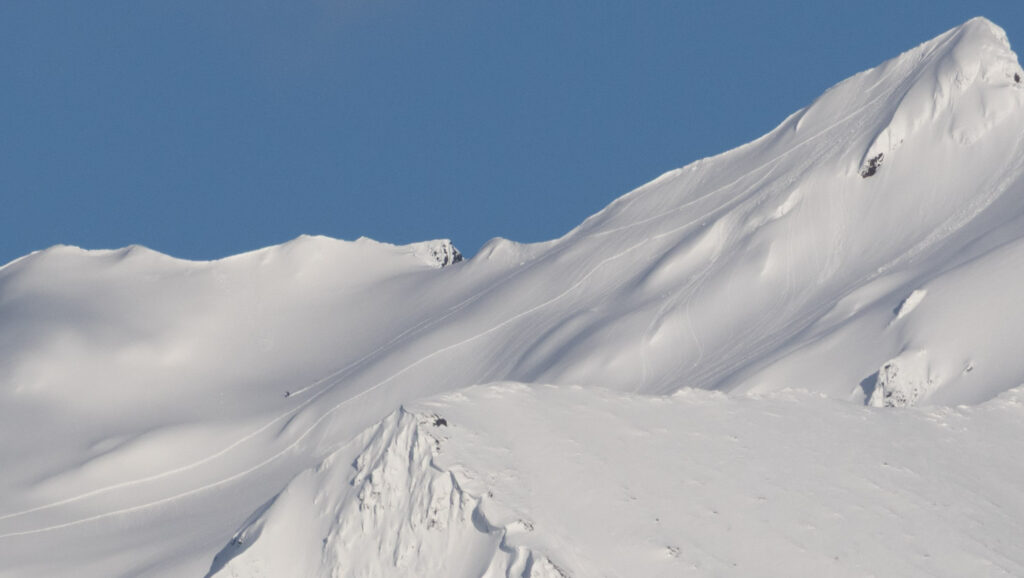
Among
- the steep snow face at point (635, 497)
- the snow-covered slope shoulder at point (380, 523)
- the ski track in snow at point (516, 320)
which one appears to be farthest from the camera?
the ski track in snow at point (516, 320)

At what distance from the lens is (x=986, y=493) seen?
131ft

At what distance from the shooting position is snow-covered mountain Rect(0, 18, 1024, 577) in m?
37.0

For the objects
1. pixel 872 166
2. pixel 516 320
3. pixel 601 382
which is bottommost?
pixel 601 382

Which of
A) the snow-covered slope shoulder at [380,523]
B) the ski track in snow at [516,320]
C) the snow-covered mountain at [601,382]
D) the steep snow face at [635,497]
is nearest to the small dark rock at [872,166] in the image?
the snow-covered mountain at [601,382]

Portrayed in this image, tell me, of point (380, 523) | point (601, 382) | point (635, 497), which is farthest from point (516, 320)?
point (635, 497)

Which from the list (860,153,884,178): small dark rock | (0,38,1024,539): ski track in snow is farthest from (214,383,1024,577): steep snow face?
(860,153,884,178): small dark rock

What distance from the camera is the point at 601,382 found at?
65.7 metres

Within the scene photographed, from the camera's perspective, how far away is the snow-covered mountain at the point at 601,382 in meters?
37.0

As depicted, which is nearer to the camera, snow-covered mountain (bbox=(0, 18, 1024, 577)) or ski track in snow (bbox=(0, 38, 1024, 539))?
snow-covered mountain (bbox=(0, 18, 1024, 577))

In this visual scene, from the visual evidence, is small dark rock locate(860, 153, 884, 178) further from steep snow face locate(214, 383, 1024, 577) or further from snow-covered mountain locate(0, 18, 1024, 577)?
steep snow face locate(214, 383, 1024, 577)

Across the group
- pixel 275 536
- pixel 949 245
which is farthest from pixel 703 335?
pixel 275 536

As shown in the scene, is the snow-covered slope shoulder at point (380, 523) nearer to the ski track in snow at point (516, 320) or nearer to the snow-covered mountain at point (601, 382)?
the snow-covered mountain at point (601, 382)

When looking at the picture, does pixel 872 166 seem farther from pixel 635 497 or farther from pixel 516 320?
pixel 635 497

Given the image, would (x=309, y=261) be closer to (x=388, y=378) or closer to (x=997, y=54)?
(x=388, y=378)
